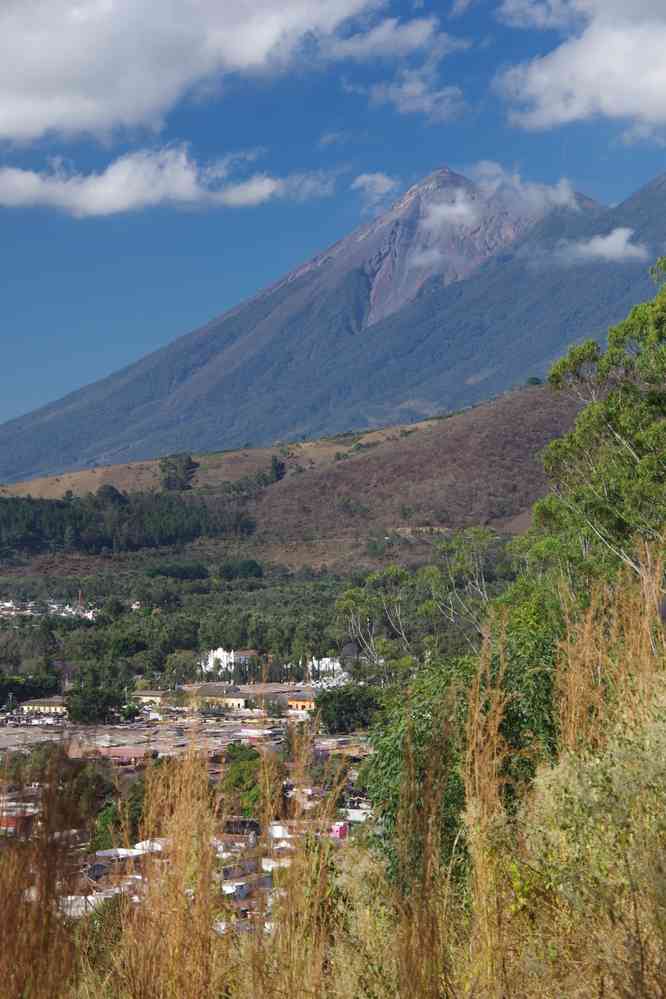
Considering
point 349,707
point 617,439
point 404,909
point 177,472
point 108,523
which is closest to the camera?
point 404,909

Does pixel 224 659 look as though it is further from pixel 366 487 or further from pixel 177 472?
pixel 177 472

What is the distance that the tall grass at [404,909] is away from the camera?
1.92 metres

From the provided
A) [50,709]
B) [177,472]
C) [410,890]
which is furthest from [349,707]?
[177,472]

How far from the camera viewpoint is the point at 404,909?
6.47ft

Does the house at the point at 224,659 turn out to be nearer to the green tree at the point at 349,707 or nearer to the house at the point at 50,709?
the house at the point at 50,709

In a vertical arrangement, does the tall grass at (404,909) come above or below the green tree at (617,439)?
below

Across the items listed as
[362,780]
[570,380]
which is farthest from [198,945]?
[570,380]

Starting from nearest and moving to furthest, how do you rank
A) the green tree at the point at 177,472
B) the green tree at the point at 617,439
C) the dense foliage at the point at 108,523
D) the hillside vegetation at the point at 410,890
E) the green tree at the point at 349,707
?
the hillside vegetation at the point at 410,890, the green tree at the point at 617,439, the green tree at the point at 349,707, the dense foliage at the point at 108,523, the green tree at the point at 177,472

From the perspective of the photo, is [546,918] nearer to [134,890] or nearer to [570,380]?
[134,890]

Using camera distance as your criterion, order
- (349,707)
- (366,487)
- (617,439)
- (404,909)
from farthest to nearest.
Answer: (366,487) < (349,707) < (617,439) < (404,909)

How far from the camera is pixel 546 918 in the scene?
2.58m

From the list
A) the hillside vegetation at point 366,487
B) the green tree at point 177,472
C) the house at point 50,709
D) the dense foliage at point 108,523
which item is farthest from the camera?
the green tree at point 177,472

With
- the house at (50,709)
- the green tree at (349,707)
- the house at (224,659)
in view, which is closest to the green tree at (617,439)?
the green tree at (349,707)

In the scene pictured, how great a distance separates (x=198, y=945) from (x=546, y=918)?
3.01ft
